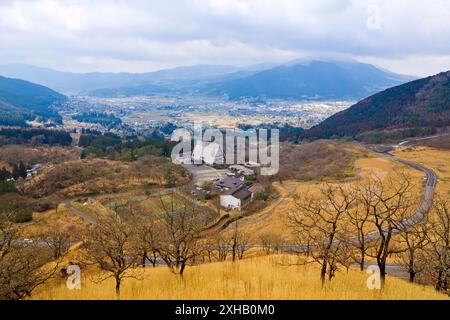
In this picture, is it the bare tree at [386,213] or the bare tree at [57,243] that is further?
the bare tree at [57,243]

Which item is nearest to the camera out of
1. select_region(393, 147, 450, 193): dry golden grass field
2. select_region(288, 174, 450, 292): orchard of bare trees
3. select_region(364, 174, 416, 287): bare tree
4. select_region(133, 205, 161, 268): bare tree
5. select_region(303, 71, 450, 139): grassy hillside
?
select_region(364, 174, 416, 287): bare tree

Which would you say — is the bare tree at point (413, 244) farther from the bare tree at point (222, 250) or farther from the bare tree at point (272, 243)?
the bare tree at point (272, 243)

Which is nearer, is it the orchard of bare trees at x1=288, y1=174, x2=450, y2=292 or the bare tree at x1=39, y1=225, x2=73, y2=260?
the orchard of bare trees at x1=288, y1=174, x2=450, y2=292

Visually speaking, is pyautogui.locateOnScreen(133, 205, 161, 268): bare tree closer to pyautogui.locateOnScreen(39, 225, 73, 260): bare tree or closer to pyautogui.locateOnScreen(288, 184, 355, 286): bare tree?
pyautogui.locateOnScreen(288, 184, 355, 286): bare tree

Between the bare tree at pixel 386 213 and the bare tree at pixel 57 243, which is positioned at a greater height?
the bare tree at pixel 386 213

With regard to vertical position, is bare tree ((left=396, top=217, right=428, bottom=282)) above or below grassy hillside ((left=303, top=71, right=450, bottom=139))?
below

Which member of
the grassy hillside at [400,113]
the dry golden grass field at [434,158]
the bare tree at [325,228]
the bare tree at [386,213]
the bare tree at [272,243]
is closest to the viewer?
the bare tree at [325,228]

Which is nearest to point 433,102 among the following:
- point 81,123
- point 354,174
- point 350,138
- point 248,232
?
point 350,138

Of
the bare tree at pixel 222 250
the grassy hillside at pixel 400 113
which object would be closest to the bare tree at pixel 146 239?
the bare tree at pixel 222 250

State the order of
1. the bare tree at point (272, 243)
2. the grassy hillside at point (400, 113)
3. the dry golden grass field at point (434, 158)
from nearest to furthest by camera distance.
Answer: the bare tree at point (272, 243), the dry golden grass field at point (434, 158), the grassy hillside at point (400, 113)

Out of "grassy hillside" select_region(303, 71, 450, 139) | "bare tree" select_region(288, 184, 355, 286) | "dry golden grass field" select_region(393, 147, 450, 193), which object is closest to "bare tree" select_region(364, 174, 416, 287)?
"bare tree" select_region(288, 184, 355, 286)
